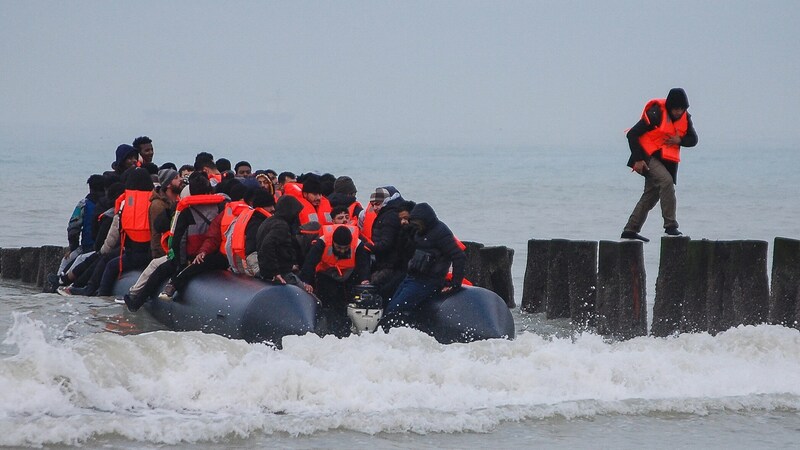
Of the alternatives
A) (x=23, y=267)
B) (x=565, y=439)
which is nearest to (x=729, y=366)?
(x=565, y=439)

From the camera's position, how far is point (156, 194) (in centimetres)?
1452

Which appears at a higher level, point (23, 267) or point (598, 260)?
point (598, 260)

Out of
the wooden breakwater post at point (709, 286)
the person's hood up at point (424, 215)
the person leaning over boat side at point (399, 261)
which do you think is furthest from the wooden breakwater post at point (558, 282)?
the person's hood up at point (424, 215)

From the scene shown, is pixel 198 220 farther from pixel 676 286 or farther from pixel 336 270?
pixel 676 286

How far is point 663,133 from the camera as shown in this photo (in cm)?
1446

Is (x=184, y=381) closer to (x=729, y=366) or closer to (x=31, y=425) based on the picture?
(x=31, y=425)

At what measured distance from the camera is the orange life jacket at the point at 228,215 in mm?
12719

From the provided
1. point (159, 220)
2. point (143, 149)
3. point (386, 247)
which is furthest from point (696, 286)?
point (143, 149)

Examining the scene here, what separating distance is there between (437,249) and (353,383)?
6.23 ft

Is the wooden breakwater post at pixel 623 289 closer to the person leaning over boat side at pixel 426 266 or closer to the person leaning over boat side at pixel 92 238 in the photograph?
the person leaning over boat side at pixel 426 266

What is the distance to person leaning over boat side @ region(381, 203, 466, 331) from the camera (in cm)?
1191

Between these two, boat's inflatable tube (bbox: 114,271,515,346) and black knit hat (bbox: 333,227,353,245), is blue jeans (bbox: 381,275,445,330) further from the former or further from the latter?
black knit hat (bbox: 333,227,353,245)

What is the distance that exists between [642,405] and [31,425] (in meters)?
4.68

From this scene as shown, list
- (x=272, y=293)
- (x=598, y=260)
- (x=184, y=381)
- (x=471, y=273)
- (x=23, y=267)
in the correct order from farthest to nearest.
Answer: (x=23, y=267), (x=471, y=273), (x=598, y=260), (x=272, y=293), (x=184, y=381)
